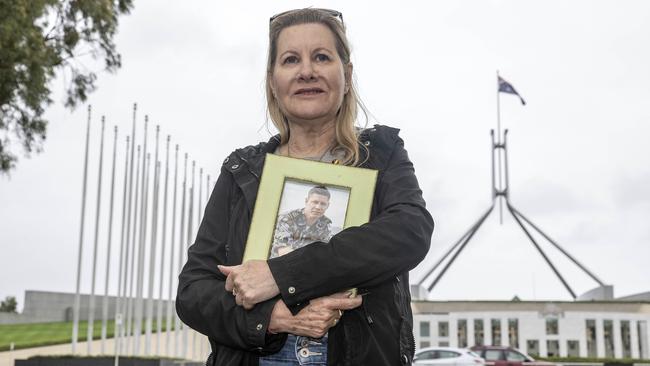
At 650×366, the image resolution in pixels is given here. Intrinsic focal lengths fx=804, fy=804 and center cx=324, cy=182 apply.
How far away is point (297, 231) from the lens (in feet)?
5.31

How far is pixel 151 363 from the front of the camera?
693 inches

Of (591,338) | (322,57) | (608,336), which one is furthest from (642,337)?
(322,57)

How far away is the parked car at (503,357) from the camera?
22.6 meters

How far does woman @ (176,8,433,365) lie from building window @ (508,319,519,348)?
30.4 meters

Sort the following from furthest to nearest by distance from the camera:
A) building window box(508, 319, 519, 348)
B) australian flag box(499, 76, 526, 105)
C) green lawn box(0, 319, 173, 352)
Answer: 1. australian flag box(499, 76, 526, 105)
2. building window box(508, 319, 519, 348)
3. green lawn box(0, 319, 173, 352)

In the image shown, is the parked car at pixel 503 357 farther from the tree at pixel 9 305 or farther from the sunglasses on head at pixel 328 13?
the tree at pixel 9 305

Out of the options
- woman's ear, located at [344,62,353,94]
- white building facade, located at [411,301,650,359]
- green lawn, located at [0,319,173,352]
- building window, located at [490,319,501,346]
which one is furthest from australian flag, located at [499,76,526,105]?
woman's ear, located at [344,62,353,94]

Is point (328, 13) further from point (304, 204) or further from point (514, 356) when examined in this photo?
point (514, 356)

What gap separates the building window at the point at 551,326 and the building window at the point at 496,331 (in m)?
1.82

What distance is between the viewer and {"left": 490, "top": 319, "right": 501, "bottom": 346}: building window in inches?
1227

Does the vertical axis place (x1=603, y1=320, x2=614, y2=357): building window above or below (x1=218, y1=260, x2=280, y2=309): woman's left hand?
below

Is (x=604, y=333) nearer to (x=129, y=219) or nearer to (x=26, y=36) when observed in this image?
(x=129, y=219)

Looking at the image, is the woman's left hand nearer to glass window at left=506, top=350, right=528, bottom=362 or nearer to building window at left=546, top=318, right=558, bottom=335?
glass window at left=506, top=350, right=528, bottom=362

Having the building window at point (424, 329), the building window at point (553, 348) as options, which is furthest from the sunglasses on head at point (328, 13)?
the building window at point (553, 348)
